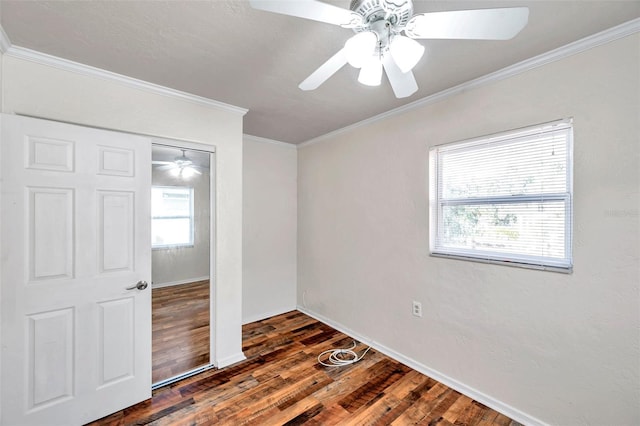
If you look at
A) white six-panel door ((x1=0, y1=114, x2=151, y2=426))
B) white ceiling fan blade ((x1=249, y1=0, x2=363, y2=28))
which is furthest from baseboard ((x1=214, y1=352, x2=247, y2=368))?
white ceiling fan blade ((x1=249, y1=0, x2=363, y2=28))

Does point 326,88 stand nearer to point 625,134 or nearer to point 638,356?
point 625,134

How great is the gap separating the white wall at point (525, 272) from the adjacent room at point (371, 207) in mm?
13

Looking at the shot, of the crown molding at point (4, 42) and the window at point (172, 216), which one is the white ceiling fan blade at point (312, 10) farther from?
the window at point (172, 216)

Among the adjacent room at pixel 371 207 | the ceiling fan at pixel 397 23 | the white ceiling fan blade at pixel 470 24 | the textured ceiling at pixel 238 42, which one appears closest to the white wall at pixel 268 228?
the adjacent room at pixel 371 207

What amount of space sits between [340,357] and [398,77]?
2.47m

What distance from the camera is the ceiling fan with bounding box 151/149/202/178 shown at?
233 centimetres

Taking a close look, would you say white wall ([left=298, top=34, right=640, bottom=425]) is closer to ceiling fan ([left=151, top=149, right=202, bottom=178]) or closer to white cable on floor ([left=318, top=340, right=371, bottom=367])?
white cable on floor ([left=318, top=340, right=371, bottom=367])

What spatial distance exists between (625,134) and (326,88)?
1.84 m

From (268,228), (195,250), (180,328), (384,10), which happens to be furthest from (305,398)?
(384,10)

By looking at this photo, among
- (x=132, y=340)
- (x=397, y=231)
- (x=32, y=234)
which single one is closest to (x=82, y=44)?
(x=32, y=234)

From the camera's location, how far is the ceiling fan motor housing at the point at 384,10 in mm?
993

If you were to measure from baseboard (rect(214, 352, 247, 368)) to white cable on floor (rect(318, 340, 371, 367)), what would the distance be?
0.76 metres

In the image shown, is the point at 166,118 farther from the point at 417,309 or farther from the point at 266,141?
the point at 417,309

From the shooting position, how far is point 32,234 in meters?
1.62
